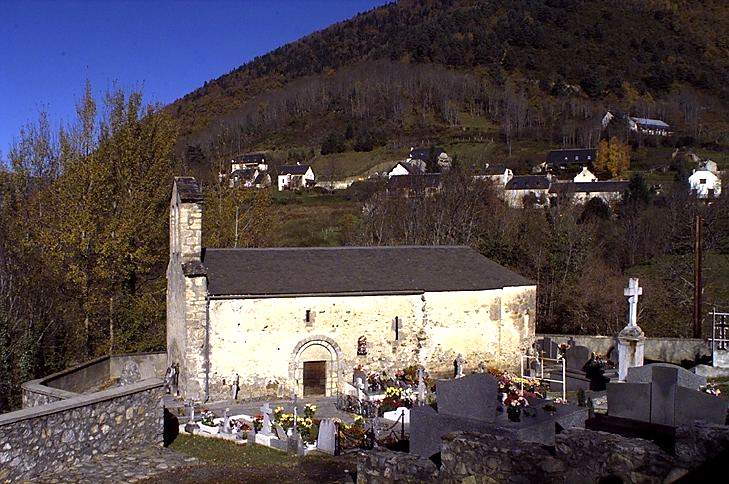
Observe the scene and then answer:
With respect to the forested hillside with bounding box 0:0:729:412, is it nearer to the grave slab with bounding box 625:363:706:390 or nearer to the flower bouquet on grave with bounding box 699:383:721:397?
the flower bouquet on grave with bounding box 699:383:721:397

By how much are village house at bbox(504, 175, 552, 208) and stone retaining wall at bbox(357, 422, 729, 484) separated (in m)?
56.5

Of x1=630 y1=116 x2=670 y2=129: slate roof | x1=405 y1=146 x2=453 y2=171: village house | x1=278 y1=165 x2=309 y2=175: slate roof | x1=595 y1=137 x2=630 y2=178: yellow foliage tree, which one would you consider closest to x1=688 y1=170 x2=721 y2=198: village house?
x1=595 y1=137 x2=630 y2=178: yellow foliage tree

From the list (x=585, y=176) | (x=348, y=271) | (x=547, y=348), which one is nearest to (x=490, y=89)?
(x=585, y=176)

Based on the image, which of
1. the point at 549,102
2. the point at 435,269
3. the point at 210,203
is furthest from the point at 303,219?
the point at 549,102

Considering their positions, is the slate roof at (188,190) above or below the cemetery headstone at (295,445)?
above

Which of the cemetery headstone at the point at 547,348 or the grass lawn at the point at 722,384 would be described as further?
the cemetery headstone at the point at 547,348

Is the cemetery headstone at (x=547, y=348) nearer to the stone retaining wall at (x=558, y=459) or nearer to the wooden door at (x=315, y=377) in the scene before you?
the wooden door at (x=315, y=377)

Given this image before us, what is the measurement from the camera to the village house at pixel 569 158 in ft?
296

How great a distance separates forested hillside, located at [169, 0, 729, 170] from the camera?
395 ft

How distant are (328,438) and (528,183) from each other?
61678 millimetres

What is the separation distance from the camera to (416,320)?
78.2ft

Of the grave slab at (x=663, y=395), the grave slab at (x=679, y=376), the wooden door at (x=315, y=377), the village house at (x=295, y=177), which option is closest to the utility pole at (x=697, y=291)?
the grave slab at (x=679, y=376)

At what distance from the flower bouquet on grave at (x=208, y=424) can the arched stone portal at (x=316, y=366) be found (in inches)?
158

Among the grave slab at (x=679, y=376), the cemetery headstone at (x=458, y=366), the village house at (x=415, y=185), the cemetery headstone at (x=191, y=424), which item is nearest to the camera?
the grave slab at (x=679, y=376)
